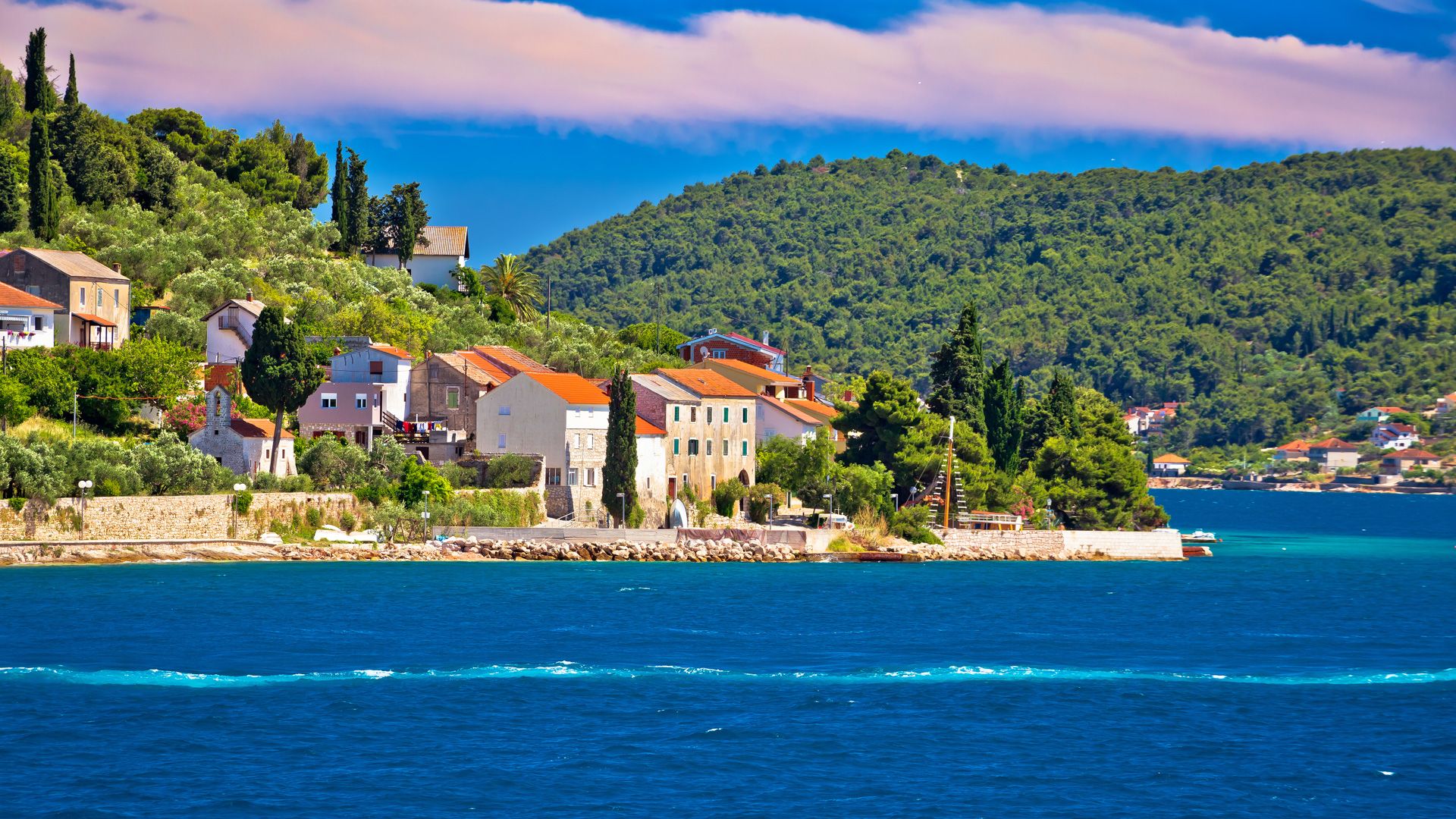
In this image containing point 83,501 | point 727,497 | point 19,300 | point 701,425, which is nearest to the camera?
point 83,501

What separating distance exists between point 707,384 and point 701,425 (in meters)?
4.66

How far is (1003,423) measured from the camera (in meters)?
99.1

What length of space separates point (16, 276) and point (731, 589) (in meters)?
40.3

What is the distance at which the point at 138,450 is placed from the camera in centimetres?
7144

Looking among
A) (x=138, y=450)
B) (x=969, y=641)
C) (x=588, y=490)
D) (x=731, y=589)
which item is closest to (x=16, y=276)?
(x=138, y=450)

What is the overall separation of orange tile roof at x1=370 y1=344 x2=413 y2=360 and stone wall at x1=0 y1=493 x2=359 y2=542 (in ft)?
45.0

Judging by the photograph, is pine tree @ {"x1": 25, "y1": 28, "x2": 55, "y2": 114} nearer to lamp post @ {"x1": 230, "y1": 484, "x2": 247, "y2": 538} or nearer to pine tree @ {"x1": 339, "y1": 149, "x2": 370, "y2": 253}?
pine tree @ {"x1": 339, "y1": 149, "x2": 370, "y2": 253}

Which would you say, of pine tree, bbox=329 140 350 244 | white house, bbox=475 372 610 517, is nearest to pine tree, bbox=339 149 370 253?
pine tree, bbox=329 140 350 244

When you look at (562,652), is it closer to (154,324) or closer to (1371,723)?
(1371,723)

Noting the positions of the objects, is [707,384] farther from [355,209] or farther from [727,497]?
[355,209]

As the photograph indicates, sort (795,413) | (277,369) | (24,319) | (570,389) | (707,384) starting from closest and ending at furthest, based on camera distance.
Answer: (277,369) < (24,319) < (570,389) < (707,384) < (795,413)

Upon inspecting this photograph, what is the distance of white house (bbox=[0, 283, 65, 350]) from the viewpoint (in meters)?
81.8

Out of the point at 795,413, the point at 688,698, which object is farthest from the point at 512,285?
the point at 688,698

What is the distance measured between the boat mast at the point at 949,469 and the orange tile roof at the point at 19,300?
4390cm
